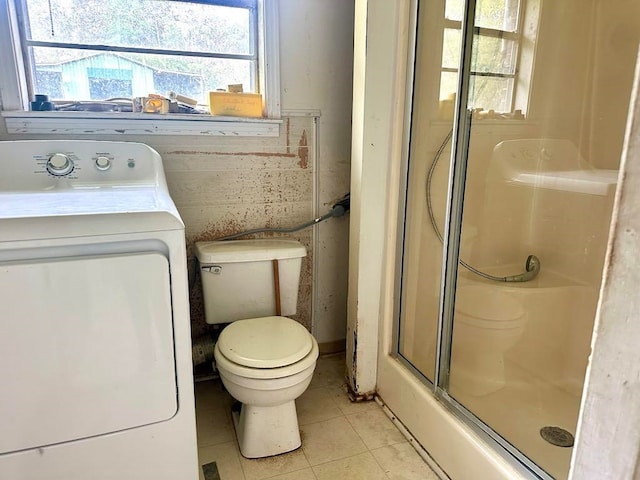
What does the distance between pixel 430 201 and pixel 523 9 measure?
895 millimetres

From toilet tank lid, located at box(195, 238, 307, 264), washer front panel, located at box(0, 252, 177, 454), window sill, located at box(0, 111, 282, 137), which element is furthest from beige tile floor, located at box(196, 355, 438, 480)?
window sill, located at box(0, 111, 282, 137)

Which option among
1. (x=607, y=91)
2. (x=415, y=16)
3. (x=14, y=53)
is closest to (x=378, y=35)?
(x=415, y=16)

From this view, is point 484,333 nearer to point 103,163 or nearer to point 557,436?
point 557,436

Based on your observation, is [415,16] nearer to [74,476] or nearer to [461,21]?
[461,21]

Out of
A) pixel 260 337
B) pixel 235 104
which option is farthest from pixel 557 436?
pixel 235 104

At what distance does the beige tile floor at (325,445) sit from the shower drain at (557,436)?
391mm

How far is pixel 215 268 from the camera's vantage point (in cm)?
164

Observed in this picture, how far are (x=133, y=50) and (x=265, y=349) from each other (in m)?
1.30

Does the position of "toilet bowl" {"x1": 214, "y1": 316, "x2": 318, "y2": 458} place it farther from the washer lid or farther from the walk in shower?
the walk in shower

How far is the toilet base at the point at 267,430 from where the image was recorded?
1505 mm

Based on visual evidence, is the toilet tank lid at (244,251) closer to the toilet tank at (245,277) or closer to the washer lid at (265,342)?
the toilet tank at (245,277)

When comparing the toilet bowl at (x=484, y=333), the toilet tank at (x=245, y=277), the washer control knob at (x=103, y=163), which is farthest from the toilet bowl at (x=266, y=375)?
the washer control knob at (x=103, y=163)

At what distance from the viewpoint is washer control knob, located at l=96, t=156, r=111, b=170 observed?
1.47m

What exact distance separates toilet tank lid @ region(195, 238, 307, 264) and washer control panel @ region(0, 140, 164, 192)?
0.33 metres
